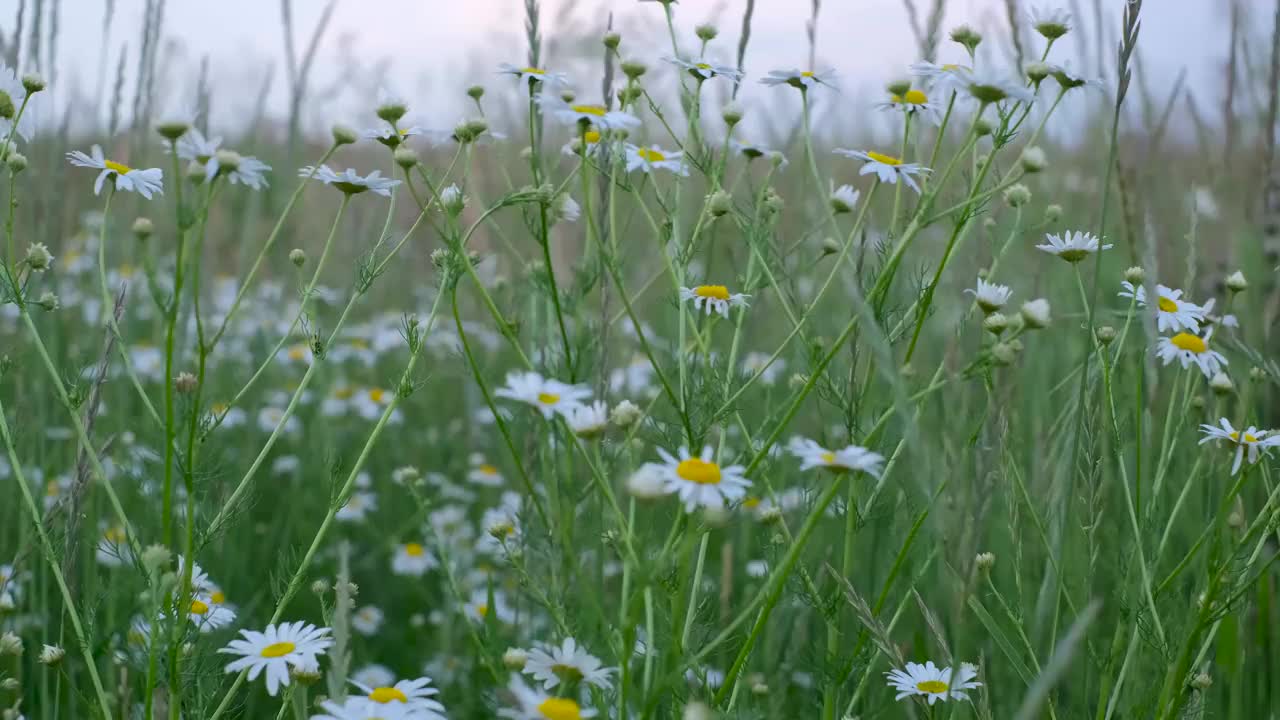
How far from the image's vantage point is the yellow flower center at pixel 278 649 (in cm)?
123

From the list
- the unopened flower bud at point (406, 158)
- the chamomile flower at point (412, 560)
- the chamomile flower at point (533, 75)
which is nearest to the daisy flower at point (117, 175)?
the unopened flower bud at point (406, 158)

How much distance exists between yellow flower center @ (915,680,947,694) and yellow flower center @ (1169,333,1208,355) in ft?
1.78

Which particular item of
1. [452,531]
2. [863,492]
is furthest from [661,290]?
[863,492]

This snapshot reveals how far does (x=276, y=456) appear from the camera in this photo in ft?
11.8

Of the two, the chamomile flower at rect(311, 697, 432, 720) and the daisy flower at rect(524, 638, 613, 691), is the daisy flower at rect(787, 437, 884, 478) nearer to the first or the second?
the daisy flower at rect(524, 638, 613, 691)

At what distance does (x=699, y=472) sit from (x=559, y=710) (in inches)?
10.1

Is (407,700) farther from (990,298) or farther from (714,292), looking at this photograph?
(990,298)

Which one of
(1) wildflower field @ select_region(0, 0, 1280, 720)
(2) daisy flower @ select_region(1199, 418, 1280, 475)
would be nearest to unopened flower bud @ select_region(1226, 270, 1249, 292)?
(1) wildflower field @ select_region(0, 0, 1280, 720)

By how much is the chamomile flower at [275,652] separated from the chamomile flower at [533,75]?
2.28 ft

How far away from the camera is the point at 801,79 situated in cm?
145

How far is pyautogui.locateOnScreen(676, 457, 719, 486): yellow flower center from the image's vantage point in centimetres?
104

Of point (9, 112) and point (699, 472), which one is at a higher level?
point (9, 112)

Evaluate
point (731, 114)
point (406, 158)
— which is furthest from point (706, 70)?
point (406, 158)

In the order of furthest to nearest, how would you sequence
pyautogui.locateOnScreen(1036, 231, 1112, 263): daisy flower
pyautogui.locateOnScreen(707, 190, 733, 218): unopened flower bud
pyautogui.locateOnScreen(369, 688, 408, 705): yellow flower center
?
1. pyautogui.locateOnScreen(1036, 231, 1112, 263): daisy flower
2. pyautogui.locateOnScreen(707, 190, 733, 218): unopened flower bud
3. pyautogui.locateOnScreen(369, 688, 408, 705): yellow flower center
